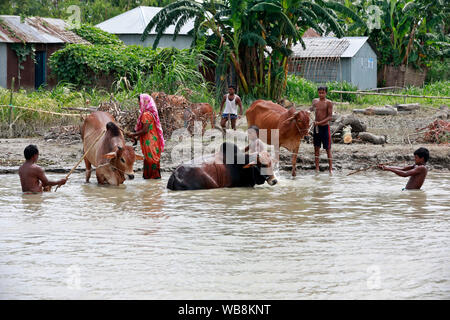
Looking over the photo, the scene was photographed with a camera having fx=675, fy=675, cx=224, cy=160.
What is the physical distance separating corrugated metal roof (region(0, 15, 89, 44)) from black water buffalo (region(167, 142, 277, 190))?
16545mm

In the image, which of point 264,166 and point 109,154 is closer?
Answer: point 109,154

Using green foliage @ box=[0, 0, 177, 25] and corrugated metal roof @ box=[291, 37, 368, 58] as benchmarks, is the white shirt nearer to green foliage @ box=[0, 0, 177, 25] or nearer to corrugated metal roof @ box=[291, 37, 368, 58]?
green foliage @ box=[0, 0, 177, 25]

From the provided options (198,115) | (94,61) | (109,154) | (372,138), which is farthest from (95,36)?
(109,154)

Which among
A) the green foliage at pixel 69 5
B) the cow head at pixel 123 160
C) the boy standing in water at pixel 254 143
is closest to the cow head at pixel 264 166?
the boy standing in water at pixel 254 143

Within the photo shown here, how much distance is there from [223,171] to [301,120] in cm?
214

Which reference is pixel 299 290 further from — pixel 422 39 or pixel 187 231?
pixel 422 39

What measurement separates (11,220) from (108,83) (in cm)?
1652

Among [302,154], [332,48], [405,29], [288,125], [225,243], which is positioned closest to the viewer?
[225,243]

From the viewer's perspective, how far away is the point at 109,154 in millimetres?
9703

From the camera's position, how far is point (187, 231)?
24.4 feet

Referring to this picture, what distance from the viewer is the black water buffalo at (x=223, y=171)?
33.7 feet

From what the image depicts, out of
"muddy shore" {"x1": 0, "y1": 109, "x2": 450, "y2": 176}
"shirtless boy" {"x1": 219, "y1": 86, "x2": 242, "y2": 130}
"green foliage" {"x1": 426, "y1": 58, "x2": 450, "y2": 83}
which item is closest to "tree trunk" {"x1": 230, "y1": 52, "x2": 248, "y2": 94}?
"shirtless boy" {"x1": 219, "y1": 86, "x2": 242, "y2": 130}

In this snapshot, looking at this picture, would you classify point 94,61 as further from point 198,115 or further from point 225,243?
point 225,243
